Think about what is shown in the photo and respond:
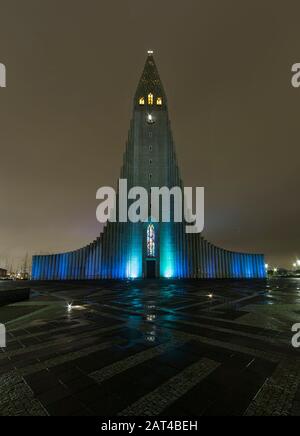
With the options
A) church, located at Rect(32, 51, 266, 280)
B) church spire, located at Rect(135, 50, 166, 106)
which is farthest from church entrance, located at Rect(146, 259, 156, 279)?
church spire, located at Rect(135, 50, 166, 106)

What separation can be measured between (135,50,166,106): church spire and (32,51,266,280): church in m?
9.44

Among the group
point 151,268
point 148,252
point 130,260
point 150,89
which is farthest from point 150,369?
point 150,89

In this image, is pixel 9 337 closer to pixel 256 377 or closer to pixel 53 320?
pixel 53 320

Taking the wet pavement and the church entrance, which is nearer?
the wet pavement

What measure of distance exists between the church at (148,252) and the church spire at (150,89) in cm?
944

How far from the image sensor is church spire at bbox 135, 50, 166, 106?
54.1 m

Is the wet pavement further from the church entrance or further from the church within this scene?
the church entrance

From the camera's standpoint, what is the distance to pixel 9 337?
6766 millimetres

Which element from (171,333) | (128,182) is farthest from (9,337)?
(128,182)

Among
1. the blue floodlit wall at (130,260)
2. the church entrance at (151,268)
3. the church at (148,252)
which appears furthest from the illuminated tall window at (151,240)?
the blue floodlit wall at (130,260)

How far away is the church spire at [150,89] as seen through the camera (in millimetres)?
54094

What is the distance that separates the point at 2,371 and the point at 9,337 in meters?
2.70

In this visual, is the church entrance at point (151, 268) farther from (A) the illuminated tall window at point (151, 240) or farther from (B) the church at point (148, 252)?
(A) the illuminated tall window at point (151, 240)
